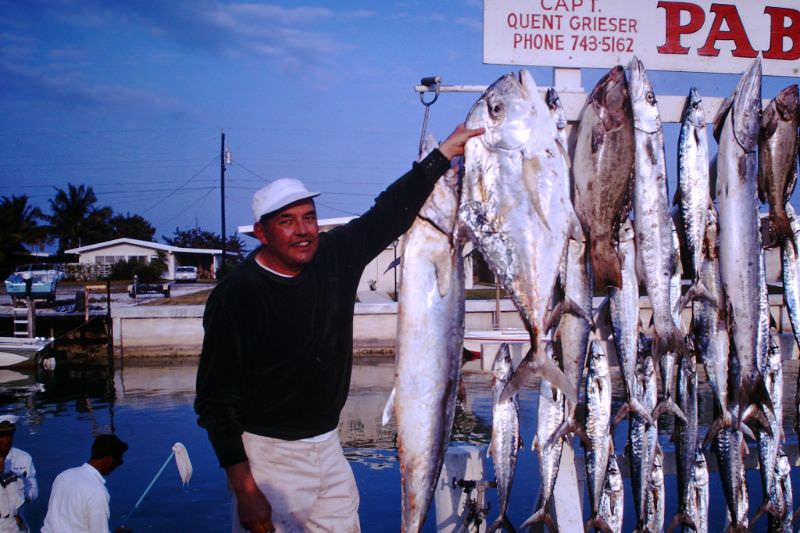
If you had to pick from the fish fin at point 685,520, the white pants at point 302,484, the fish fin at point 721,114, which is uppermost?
the fish fin at point 721,114

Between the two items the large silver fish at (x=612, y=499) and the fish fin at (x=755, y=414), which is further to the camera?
the large silver fish at (x=612, y=499)

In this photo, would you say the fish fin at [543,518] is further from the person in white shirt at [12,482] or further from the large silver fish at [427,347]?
the person in white shirt at [12,482]

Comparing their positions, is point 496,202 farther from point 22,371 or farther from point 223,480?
point 22,371

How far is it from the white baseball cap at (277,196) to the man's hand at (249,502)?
110 cm

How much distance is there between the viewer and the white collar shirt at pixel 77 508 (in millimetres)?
5492

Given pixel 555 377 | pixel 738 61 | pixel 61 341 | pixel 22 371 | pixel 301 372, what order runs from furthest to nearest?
pixel 61 341 < pixel 22 371 < pixel 738 61 < pixel 301 372 < pixel 555 377

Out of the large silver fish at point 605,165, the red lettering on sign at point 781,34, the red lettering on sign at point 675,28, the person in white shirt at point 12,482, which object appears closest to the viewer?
the large silver fish at point 605,165

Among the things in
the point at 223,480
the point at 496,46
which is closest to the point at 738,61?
the point at 496,46

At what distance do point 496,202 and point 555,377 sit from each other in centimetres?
74

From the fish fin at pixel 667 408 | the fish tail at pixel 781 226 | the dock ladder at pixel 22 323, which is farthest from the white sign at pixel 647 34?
the dock ladder at pixel 22 323

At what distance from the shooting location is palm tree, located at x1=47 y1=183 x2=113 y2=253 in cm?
6481

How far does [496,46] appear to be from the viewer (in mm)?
3619

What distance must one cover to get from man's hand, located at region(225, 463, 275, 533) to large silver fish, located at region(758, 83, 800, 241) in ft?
9.51

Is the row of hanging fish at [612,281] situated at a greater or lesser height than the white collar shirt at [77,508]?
greater
